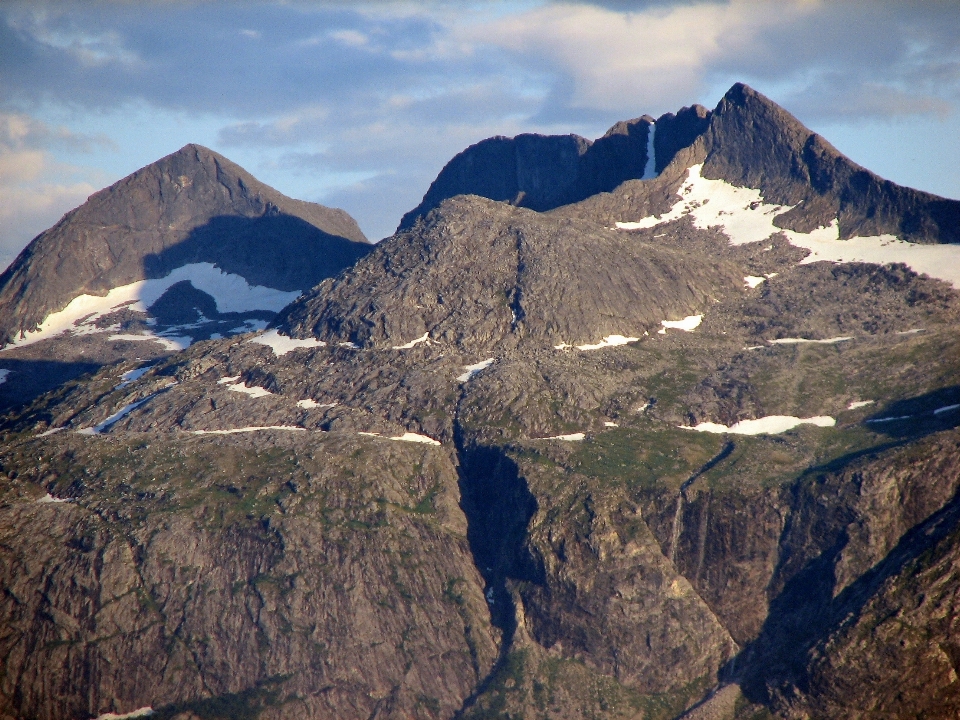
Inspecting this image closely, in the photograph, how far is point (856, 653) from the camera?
15675cm

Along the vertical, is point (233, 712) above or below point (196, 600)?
below

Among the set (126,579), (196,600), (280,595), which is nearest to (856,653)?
(280,595)

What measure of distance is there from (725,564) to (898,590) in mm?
30815

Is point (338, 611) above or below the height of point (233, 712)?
above

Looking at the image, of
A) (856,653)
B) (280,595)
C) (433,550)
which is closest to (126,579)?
(280,595)

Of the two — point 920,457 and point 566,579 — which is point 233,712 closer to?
point 566,579

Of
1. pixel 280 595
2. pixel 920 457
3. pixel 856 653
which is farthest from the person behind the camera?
pixel 280 595

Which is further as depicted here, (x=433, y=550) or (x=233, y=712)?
(x=433, y=550)

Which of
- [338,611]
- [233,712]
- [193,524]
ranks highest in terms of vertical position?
[193,524]

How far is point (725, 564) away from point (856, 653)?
30.3 meters

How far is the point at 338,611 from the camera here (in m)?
188

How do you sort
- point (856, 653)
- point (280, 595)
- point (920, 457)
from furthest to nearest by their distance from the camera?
point (280, 595) < point (920, 457) < point (856, 653)

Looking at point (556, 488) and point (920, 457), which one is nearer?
point (920, 457)

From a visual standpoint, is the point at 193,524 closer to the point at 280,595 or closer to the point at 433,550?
the point at 280,595
